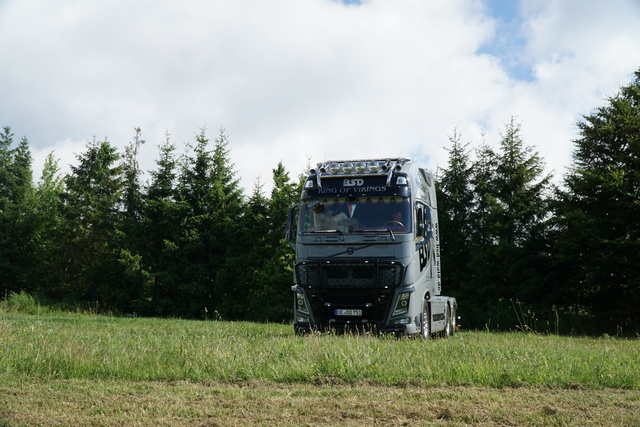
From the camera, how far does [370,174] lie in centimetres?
1352

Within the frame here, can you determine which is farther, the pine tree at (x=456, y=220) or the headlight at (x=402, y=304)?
the pine tree at (x=456, y=220)

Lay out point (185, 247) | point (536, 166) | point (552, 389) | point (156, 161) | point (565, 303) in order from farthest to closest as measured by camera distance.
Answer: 1. point (156, 161)
2. point (185, 247)
3. point (536, 166)
4. point (565, 303)
5. point (552, 389)

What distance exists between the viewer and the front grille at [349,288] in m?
12.9

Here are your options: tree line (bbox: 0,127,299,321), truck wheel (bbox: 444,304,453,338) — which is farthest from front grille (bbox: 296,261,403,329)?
tree line (bbox: 0,127,299,321)

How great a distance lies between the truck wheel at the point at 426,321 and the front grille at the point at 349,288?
1255mm

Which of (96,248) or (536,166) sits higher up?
(536,166)

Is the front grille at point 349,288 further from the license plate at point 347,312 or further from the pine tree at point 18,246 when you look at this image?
the pine tree at point 18,246

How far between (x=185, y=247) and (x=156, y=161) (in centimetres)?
713

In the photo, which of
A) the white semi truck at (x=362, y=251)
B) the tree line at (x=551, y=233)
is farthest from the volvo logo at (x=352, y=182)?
the tree line at (x=551, y=233)

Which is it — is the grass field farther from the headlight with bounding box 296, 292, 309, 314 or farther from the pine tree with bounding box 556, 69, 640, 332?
the pine tree with bounding box 556, 69, 640, 332

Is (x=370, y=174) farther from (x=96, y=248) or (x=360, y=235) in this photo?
(x=96, y=248)

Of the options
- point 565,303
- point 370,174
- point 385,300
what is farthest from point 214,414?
point 565,303

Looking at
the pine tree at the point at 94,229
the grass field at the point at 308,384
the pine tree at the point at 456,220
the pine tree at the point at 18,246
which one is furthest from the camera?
the pine tree at the point at 18,246

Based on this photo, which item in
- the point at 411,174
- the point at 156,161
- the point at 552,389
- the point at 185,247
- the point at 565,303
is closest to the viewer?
the point at 552,389
